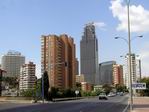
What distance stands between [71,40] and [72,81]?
17225 mm

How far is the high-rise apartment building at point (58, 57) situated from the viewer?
3795 inches

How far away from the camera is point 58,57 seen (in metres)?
104

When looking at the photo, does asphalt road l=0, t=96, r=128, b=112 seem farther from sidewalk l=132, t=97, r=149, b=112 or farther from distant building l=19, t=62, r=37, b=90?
distant building l=19, t=62, r=37, b=90

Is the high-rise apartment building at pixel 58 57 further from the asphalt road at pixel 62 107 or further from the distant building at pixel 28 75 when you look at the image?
the asphalt road at pixel 62 107

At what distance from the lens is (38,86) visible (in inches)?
3265

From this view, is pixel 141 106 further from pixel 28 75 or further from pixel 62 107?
pixel 28 75

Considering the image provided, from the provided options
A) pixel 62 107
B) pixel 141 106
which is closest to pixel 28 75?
pixel 141 106

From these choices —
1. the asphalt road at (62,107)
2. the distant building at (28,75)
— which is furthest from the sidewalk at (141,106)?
the distant building at (28,75)

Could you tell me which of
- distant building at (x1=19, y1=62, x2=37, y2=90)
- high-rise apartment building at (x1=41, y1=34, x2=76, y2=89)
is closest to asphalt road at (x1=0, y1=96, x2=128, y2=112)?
high-rise apartment building at (x1=41, y1=34, x2=76, y2=89)

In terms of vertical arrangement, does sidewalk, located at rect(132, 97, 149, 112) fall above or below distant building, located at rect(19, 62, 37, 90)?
below

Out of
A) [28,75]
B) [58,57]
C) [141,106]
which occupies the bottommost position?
[141,106]

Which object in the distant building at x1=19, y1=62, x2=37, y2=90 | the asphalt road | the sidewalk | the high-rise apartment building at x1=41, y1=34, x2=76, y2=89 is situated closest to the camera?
the sidewalk

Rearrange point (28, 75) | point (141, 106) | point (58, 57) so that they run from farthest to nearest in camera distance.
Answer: point (28, 75), point (58, 57), point (141, 106)

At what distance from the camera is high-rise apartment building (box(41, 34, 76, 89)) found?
316 feet
